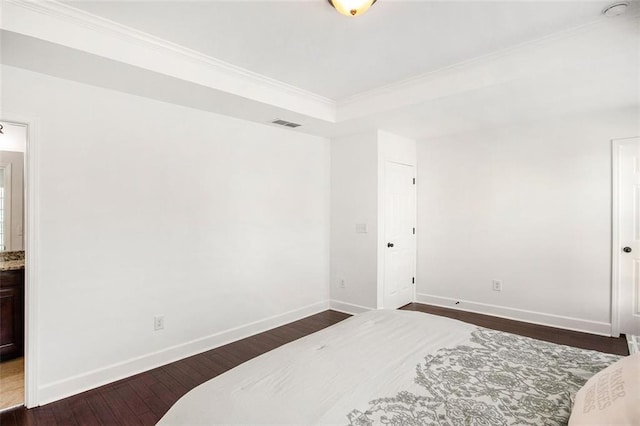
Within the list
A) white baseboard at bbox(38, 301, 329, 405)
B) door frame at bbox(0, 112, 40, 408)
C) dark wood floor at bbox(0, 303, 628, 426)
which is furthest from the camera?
white baseboard at bbox(38, 301, 329, 405)

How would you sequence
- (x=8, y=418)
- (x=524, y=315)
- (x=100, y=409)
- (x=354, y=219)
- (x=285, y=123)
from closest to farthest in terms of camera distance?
(x=8, y=418) < (x=100, y=409) < (x=285, y=123) < (x=524, y=315) < (x=354, y=219)

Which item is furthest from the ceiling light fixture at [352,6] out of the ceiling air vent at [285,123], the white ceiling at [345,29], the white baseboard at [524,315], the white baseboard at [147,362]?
the white baseboard at [524,315]

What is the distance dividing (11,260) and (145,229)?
1.71 m

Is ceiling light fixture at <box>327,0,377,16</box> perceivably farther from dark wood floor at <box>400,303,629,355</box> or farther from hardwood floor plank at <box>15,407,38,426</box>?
dark wood floor at <box>400,303,629,355</box>

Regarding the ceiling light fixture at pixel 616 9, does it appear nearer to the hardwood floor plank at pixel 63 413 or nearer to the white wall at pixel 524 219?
the white wall at pixel 524 219

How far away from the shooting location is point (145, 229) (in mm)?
2906

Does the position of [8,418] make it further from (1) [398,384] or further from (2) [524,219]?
(2) [524,219]

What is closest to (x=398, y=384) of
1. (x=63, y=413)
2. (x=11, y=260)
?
(x=63, y=413)

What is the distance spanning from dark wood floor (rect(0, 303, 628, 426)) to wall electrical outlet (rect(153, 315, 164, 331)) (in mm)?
353

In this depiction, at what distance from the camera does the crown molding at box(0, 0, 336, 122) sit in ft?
6.45

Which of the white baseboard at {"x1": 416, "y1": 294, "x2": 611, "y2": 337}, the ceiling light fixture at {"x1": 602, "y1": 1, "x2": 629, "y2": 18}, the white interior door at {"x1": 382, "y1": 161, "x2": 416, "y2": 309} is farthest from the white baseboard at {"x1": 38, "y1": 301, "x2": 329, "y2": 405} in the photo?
the ceiling light fixture at {"x1": 602, "y1": 1, "x2": 629, "y2": 18}

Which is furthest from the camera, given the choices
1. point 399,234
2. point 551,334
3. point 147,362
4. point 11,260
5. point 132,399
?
point 399,234

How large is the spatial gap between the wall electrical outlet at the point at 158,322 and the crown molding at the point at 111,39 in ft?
6.96

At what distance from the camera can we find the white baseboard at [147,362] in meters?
2.44
